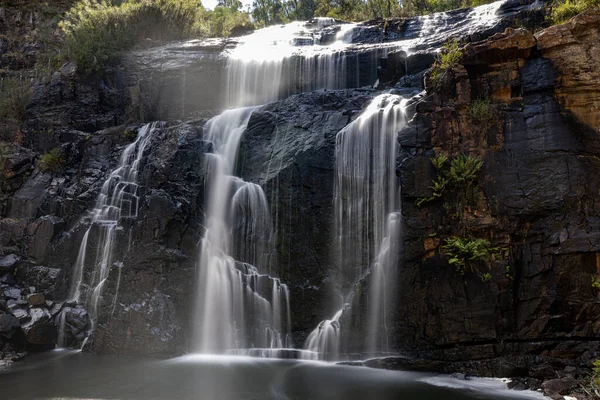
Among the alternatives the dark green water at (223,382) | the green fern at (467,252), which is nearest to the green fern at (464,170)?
the green fern at (467,252)

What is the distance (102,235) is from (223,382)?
6998 mm

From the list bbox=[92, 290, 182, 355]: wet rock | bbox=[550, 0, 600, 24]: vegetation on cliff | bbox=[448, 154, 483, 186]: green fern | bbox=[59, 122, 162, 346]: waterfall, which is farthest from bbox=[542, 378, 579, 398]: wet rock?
bbox=[59, 122, 162, 346]: waterfall

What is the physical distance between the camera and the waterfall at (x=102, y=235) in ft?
46.1

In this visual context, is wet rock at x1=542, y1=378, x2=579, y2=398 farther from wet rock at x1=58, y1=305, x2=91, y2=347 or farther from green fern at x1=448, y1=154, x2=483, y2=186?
wet rock at x1=58, y1=305, x2=91, y2=347

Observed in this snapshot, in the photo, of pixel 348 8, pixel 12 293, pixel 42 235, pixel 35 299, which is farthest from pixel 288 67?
pixel 348 8

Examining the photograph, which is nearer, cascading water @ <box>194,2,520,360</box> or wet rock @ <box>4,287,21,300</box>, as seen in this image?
cascading water @ <box>194,2,520,360</box>

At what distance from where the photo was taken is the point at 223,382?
1022 centimetres

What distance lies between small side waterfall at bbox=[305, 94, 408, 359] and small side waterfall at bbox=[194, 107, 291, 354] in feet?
4.74

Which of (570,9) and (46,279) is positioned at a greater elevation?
(570,9)

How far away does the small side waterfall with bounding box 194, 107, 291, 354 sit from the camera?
1293 cm

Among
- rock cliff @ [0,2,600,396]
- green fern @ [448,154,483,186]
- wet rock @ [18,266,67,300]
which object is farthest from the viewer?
wet rock @ [18,266,67,300]

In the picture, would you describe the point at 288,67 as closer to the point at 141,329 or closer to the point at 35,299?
the point at 141,329

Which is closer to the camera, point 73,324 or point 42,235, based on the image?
point 73,324

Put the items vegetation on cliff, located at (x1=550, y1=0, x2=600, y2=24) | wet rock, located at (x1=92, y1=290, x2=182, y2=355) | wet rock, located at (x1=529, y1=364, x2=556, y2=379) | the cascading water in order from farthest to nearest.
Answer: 1. vegetation on cliff, located at (x1=550, y1=0, x2=600, y2=24)
2. wet rock, located at (x1=92, y1=290, x2=182, y2=355)
3. the cascading water
4. wet rock, located at (x1=529, y1=364, x2=556, y2=379)
